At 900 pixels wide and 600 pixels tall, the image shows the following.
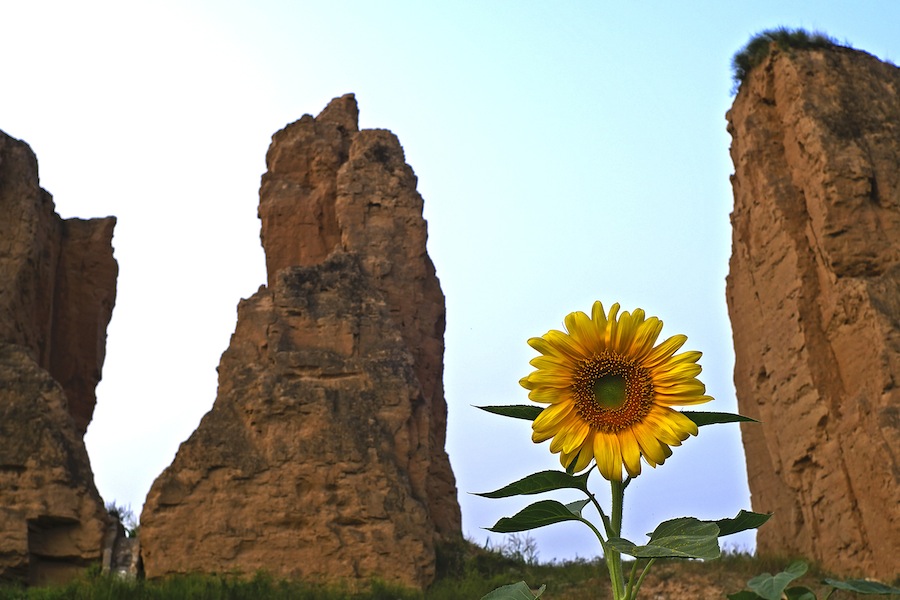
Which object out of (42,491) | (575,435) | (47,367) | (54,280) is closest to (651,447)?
(575,435)

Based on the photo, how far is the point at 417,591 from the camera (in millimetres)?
16453

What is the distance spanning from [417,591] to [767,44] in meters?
10.9

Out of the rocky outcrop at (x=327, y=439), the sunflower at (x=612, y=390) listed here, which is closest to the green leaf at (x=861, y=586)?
the sunflower at (x=612, y=390)

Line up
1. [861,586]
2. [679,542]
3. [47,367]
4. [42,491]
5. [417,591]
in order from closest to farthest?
[679,542], [861,586], [417,591], [42,491], [47,367]

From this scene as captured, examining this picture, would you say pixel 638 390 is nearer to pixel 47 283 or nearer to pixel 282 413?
pixel 282 413

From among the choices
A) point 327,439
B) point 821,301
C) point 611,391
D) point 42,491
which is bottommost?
point 611,391

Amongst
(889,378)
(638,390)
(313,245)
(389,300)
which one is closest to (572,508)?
(638,390)

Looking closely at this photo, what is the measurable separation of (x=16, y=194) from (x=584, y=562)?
43.0 feet

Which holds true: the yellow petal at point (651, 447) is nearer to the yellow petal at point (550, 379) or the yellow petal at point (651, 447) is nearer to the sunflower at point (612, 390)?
the sunflower at point (612, 390)

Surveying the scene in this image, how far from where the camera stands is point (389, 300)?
74.1 ft

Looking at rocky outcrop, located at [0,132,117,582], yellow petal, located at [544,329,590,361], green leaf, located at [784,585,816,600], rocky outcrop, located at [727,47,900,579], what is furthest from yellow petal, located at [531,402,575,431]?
rocky outcrop, located at [0,132,117,582]

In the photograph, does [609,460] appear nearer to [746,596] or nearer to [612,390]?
[612,390]

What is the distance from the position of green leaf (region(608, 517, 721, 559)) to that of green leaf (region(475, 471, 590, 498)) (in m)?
0.19

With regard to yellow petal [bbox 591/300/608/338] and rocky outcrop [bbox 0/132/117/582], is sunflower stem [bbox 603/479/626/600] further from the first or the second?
rocky outcrop [bbox 0/132/117/582]
